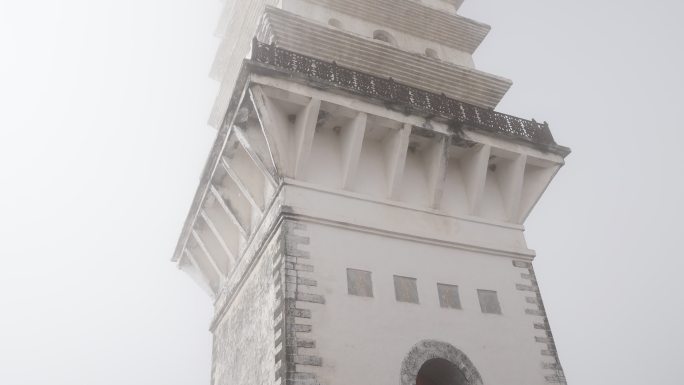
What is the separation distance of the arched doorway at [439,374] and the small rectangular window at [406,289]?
1.14 metres

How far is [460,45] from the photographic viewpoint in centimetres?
1538

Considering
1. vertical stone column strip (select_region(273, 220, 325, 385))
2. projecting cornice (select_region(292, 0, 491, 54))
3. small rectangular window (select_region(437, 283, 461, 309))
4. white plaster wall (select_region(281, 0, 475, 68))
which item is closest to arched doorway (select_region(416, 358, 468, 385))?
small rectangular window (select_region(437, 283, 461, 309))

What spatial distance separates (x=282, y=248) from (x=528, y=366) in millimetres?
5220

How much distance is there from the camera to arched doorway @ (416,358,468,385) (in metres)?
9.64

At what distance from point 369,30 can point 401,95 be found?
11.5 ft

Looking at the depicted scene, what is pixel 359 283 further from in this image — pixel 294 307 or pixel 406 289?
pixel 294 307

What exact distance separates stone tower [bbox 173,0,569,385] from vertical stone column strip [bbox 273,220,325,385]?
26mm

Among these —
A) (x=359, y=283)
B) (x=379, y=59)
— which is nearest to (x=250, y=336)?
(x=359, y=283)

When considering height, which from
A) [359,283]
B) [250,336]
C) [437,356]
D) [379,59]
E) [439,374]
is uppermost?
[379,59]

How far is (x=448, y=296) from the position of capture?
1051cm

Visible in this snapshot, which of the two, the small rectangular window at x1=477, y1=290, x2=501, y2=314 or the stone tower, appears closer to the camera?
the stone tower

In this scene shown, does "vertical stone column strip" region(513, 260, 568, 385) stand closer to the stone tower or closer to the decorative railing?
the stone tower

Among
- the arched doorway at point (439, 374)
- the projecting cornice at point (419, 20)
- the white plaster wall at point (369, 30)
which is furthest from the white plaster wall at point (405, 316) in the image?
the projecting cornice at point (419, 20)

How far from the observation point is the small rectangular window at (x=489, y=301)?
10758mm
